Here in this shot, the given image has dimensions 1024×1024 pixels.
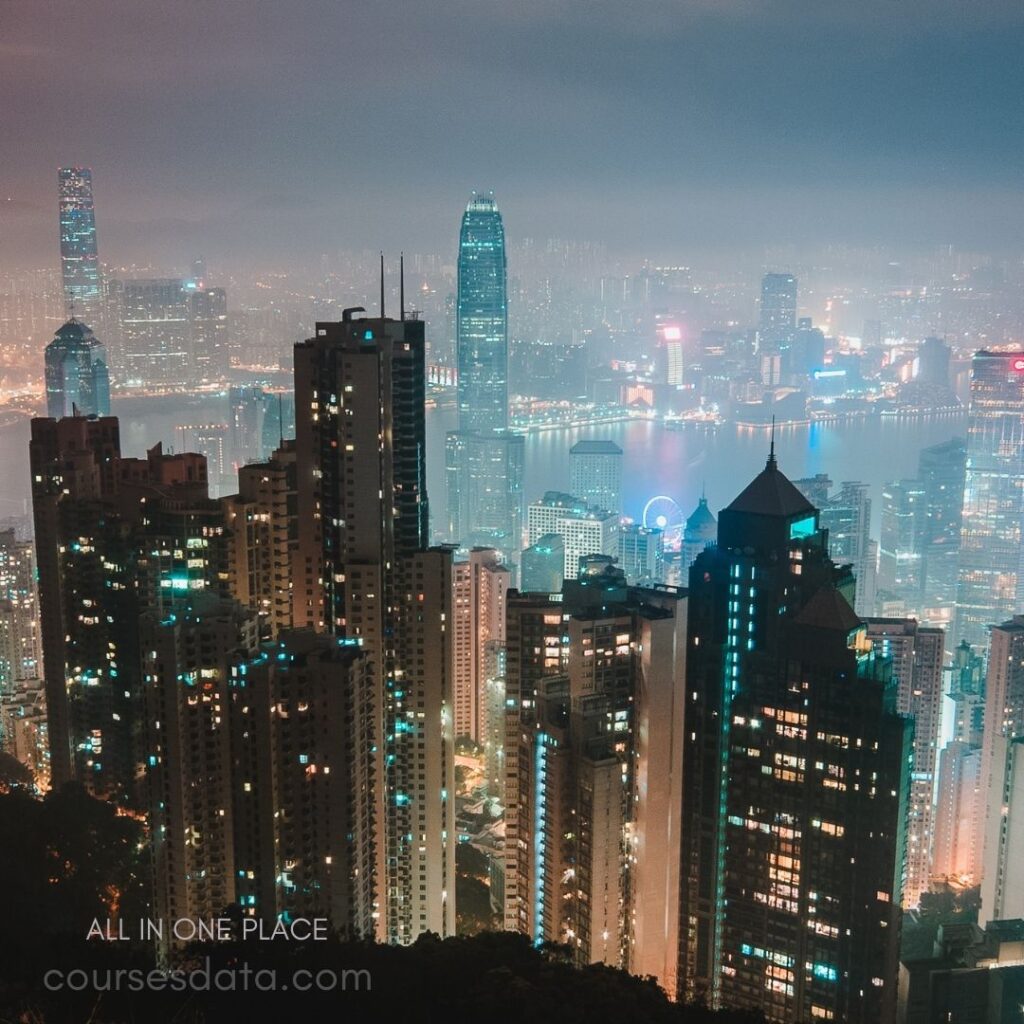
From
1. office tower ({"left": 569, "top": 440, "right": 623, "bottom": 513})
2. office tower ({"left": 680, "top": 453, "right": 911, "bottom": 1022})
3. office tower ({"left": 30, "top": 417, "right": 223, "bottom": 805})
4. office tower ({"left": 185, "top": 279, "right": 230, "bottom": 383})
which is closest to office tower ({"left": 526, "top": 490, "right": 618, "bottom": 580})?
office tower ({"left": 569, "top": 440, "right": 623, "bottom": 513})

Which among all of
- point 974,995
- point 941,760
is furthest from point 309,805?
point 941,760

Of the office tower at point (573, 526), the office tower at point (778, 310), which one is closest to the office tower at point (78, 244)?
the office tower at point (573, 526)

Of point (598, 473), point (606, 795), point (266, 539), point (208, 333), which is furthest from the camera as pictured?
point (598, 473)

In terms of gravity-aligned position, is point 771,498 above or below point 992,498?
above

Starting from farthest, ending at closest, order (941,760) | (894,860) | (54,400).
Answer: (54,400), (941,760), (894,860)

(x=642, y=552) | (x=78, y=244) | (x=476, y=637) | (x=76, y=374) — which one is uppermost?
(x=78, y=244)

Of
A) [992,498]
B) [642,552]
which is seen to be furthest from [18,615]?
[992,498]

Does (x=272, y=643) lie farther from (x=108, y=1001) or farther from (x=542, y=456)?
(x=542, y=456)

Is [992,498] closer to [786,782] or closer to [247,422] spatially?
[247,422]
